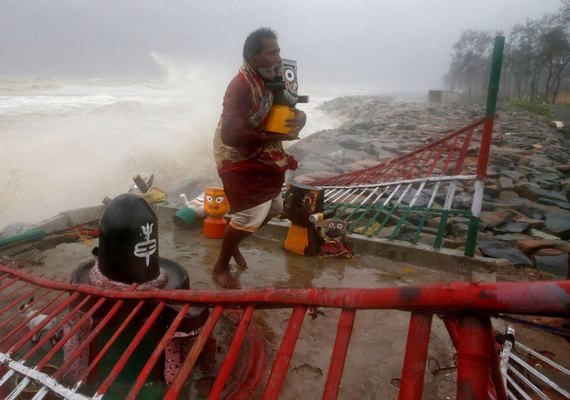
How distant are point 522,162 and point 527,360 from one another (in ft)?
28.9

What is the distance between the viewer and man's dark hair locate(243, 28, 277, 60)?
8.84 feet

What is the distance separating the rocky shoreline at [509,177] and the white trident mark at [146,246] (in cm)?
344

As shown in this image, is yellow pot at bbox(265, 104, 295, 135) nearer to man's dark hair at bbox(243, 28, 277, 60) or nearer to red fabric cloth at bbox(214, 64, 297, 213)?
red fabric cloth at bbox(214, 64, 297, 213)

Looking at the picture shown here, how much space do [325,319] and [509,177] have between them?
7.12 m

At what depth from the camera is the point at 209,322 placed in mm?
1468

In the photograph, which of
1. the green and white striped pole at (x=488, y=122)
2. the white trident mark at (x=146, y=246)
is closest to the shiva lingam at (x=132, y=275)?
the white trident mark at (x=146, y=246)

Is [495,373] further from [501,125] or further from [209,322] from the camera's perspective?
[501,125]

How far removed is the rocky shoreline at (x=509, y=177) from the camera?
466cm

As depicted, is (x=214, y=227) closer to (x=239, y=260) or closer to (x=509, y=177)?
(x=239, y=260)

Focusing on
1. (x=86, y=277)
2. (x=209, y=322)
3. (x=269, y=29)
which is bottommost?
(x=86, y=277)

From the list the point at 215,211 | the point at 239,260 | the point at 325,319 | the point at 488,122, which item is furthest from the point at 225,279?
the point at 488,122

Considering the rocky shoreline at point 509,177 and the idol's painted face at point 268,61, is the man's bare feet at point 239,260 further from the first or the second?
the rocky shoreline at point 509,177

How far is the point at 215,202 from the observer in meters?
4.25

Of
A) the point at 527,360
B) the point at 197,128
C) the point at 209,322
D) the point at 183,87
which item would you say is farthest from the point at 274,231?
the point at 183,87
